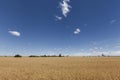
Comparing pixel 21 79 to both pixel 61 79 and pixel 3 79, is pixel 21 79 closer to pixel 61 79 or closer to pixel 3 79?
pixel 3 79

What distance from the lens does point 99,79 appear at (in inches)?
628

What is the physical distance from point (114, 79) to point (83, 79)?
10.5 ft

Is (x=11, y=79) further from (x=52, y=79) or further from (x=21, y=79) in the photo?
(x=52, y=79)

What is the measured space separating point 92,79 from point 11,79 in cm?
846

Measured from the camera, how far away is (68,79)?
52.6 feet

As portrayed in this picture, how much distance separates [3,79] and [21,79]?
188 cm

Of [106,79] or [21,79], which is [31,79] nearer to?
[21,79]

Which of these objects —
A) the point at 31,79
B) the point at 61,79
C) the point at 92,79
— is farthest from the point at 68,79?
the point at 31,79

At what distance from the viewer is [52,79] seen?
16219 millimetres

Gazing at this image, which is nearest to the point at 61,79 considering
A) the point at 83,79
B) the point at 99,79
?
the point at 83,79

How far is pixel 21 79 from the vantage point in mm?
15914

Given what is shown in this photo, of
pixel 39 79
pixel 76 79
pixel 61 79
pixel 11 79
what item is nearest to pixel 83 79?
pixel 76 79

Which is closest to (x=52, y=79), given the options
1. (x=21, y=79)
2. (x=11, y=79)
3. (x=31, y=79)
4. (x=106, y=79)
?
(x=31, y=79)

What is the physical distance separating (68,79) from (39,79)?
3.04 metres
